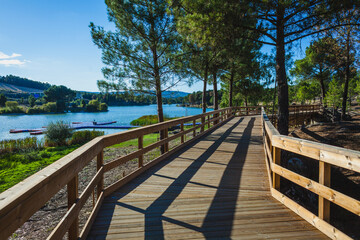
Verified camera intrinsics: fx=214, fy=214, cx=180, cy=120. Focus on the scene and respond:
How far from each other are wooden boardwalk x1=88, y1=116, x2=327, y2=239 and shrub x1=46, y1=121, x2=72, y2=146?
1451 cm

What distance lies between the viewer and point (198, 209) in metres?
3.08

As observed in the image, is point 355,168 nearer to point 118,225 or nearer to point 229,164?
point 118,225

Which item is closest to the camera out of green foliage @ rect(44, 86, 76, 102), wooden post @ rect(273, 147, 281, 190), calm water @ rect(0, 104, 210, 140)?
wooden post @ rect(273, 147, 281, 190)

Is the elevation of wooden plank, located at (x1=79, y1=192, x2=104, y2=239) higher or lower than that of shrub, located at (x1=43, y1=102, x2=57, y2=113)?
lower

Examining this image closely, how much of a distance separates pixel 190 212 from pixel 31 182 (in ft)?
7.06

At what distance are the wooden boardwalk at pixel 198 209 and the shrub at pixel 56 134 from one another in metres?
14.5

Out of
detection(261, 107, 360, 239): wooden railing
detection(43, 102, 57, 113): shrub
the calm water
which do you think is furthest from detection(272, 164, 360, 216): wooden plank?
detection(43, 102, 57, 113): shrub

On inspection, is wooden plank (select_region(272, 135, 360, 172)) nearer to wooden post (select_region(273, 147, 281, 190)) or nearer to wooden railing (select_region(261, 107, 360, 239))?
wooden railing (select_region(261, 107, 360, 239))

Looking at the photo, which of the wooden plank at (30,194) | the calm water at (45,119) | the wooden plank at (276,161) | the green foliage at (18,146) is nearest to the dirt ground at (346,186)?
the wooden plank at (276,161)

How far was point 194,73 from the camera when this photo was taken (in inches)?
480

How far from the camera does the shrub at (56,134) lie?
16391mm

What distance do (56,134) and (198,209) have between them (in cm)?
1660

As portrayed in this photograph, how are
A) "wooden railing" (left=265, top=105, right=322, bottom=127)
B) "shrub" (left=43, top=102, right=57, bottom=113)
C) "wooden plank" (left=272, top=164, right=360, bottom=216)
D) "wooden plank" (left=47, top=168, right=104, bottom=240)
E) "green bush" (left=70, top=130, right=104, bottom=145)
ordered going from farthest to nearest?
1. "shrub" (left=43, top=102, right=57, bottom=113)
2. "wooden railing" (left=265, top=105, right=322, bottom=127)
3. "green bush" (left=70, top=130, right=104, bottom=145)
4. "wooden plank" (left=272, top=164, right=360, bottom=216)
5. "wooden plank" (left=47, top=168, right=104, bottom=240)

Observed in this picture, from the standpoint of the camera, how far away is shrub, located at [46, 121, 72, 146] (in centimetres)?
1639
